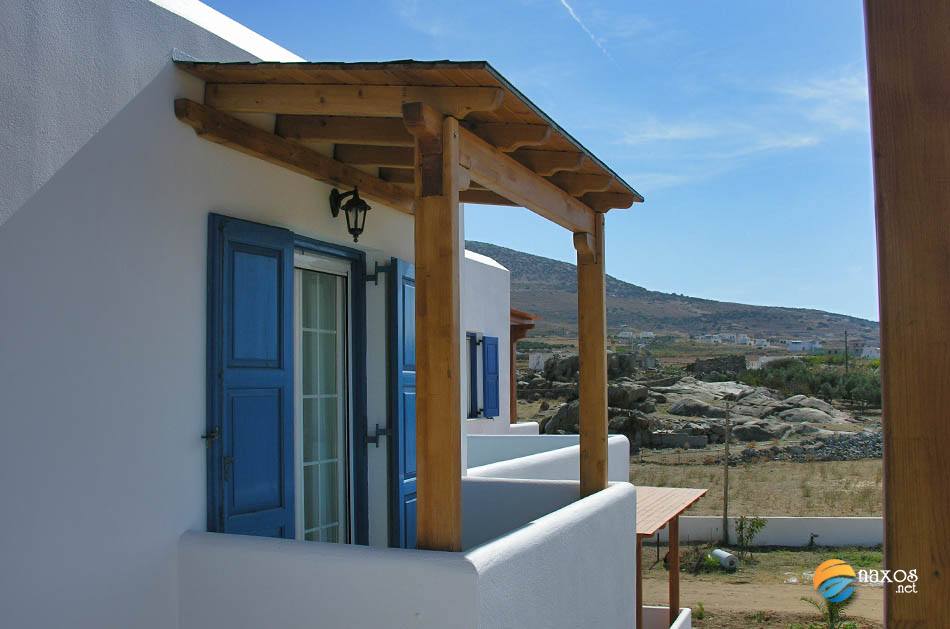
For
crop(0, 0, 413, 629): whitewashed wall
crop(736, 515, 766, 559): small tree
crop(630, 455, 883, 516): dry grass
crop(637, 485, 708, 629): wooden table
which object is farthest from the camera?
crop(630, 455, 883, 516): dry grass

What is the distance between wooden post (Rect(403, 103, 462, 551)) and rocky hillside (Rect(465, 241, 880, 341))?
49.5 m

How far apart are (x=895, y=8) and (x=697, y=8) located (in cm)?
3336

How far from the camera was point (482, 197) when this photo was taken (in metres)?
6.23

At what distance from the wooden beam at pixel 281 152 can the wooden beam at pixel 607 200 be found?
1266 mm

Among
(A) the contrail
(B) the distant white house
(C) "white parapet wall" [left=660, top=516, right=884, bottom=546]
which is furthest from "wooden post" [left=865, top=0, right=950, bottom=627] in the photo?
(B) the distant white house

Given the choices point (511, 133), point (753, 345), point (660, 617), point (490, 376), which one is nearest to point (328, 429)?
point (511, 133)

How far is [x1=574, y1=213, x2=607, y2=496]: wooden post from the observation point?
19.1 feet

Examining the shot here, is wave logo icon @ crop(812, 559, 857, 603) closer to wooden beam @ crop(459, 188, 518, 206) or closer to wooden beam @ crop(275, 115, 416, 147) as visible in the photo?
wooden beam @ crop(459, 188, 518, 206)

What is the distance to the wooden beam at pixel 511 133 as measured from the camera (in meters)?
4.39

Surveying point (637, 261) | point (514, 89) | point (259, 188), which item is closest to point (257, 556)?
point (259, 188)

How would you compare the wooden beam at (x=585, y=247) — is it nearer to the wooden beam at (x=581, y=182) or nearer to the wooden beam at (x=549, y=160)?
the wooden beam at (x=581, y=182)

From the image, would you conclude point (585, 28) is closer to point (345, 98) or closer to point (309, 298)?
point (309, 298)

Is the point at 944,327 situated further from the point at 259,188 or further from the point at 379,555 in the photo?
the point at 259,188

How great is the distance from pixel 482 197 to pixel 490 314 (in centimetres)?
687
